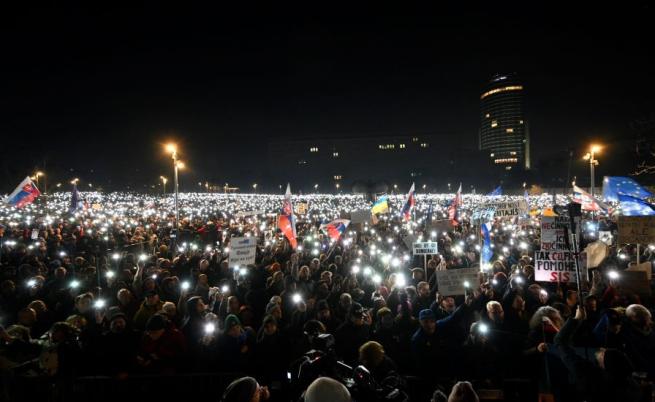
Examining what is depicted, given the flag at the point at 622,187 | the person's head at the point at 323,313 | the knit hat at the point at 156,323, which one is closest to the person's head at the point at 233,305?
the person's head at the point at 323,313

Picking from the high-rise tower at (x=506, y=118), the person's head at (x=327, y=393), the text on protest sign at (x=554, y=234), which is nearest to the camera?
the person's head at (x=327, y=393)

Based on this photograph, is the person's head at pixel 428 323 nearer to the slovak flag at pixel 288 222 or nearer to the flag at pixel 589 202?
the slovak flag at pixel 288 222

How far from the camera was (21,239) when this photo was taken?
16609 millimetres

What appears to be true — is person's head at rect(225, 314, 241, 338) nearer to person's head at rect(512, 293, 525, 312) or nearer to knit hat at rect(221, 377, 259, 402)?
knit hat at rect(221, 377, 259, 402)

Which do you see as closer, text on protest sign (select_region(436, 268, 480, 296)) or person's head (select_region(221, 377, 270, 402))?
person's head (select_region(221, 377, 270, 402))

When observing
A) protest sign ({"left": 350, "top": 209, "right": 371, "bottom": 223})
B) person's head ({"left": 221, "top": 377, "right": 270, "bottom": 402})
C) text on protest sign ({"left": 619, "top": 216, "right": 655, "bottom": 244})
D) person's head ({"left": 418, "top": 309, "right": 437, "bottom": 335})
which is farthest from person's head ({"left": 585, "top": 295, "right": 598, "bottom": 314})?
protest sign ({"left": 350, "top": 209, "right": 371, "bottom": 223})

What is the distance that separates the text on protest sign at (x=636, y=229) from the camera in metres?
8.48

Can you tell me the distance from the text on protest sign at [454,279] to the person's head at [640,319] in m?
2.39

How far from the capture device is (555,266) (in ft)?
24.2

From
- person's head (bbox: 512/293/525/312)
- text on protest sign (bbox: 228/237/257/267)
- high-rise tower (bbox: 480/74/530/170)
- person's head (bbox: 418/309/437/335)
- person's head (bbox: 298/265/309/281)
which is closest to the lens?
person's head (bbox: 418/309/437/335)

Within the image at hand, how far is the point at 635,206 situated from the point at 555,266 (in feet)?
14.8

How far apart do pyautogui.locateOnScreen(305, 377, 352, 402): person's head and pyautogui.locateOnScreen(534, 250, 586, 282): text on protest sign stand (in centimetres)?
633

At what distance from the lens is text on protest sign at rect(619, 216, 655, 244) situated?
8.48 metres

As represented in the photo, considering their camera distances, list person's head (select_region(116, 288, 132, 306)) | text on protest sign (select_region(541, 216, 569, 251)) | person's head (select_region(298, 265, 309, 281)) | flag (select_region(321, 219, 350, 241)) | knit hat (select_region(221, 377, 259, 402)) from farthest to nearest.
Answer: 1. flag (select_region(321, 219, 350, 241))
2. person's head (select_region(298, 265, 309, 281))
3. text on protest sign (select_region(541, 216, 569, 251))
4. person's head (select_region(116, 288, 132, 306))
5. knit hat (select_region(221, 377, 259, 402))
